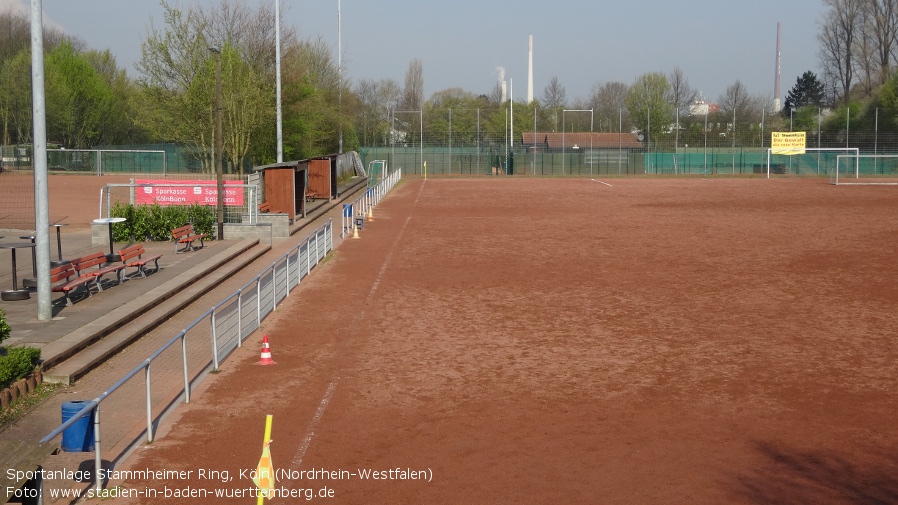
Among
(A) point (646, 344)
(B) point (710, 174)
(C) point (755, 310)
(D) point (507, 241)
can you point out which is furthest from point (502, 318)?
(B) point (710, 174)

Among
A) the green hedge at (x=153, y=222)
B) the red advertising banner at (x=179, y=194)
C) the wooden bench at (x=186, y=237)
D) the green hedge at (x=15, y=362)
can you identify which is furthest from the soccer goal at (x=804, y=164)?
the green hedge at (x=15, y=362)

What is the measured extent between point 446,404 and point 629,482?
319 centimetres

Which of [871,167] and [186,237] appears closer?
[186,237]

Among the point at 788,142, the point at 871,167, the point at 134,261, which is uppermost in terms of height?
the point at 788,142

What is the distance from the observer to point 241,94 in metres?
38.0

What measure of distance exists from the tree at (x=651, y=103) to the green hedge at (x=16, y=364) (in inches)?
3370

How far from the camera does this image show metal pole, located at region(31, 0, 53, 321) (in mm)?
14898

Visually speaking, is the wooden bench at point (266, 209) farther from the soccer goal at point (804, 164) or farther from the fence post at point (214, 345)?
the soccer goal at point (804, 164)

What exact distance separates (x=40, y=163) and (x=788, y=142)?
60832 millimetres

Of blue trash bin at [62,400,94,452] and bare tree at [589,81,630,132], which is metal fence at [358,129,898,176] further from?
blue trash bin at [62,400,94,452]

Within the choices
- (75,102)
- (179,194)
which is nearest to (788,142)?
(179,194)

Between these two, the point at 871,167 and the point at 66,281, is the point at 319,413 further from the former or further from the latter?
the point at 871,167

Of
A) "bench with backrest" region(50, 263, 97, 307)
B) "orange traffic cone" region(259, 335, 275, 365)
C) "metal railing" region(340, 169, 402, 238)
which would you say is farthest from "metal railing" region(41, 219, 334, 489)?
"metal railing" region(340, 169, 402, 238)

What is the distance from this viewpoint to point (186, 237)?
24.3 metres
